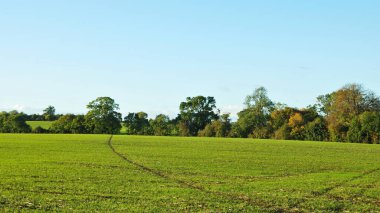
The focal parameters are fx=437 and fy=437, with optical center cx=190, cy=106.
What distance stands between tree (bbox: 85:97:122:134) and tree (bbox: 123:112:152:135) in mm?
2814

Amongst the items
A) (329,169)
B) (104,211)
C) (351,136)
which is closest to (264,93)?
(351,136)

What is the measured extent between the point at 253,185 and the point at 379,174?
1147 cm

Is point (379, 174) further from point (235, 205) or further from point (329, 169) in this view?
point (235, 205)

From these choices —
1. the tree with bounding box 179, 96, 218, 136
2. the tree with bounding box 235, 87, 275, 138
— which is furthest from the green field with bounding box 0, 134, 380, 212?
the tree with bounding box 179, 96, 218, 136

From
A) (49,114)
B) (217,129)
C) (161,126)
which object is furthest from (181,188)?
(49,114)

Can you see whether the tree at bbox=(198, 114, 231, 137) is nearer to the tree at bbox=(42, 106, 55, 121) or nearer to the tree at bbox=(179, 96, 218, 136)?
the tree at bbox=(179, 96, 218, 136)

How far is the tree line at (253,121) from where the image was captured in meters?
103

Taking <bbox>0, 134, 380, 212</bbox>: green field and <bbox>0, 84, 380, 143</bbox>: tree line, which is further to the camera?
<bbox>0, 84, 380, 143</bbox>: tree line

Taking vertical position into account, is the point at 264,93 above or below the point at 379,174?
above

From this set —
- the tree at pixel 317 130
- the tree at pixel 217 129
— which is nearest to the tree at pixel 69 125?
the tree at pixel 217 129

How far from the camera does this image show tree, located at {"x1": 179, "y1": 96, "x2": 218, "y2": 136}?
13888 centimetres

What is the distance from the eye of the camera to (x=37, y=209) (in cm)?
1441

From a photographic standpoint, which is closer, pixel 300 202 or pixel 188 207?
pixel 188 207

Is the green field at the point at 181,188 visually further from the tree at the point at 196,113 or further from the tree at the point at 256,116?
the tree at the point at 196,113
